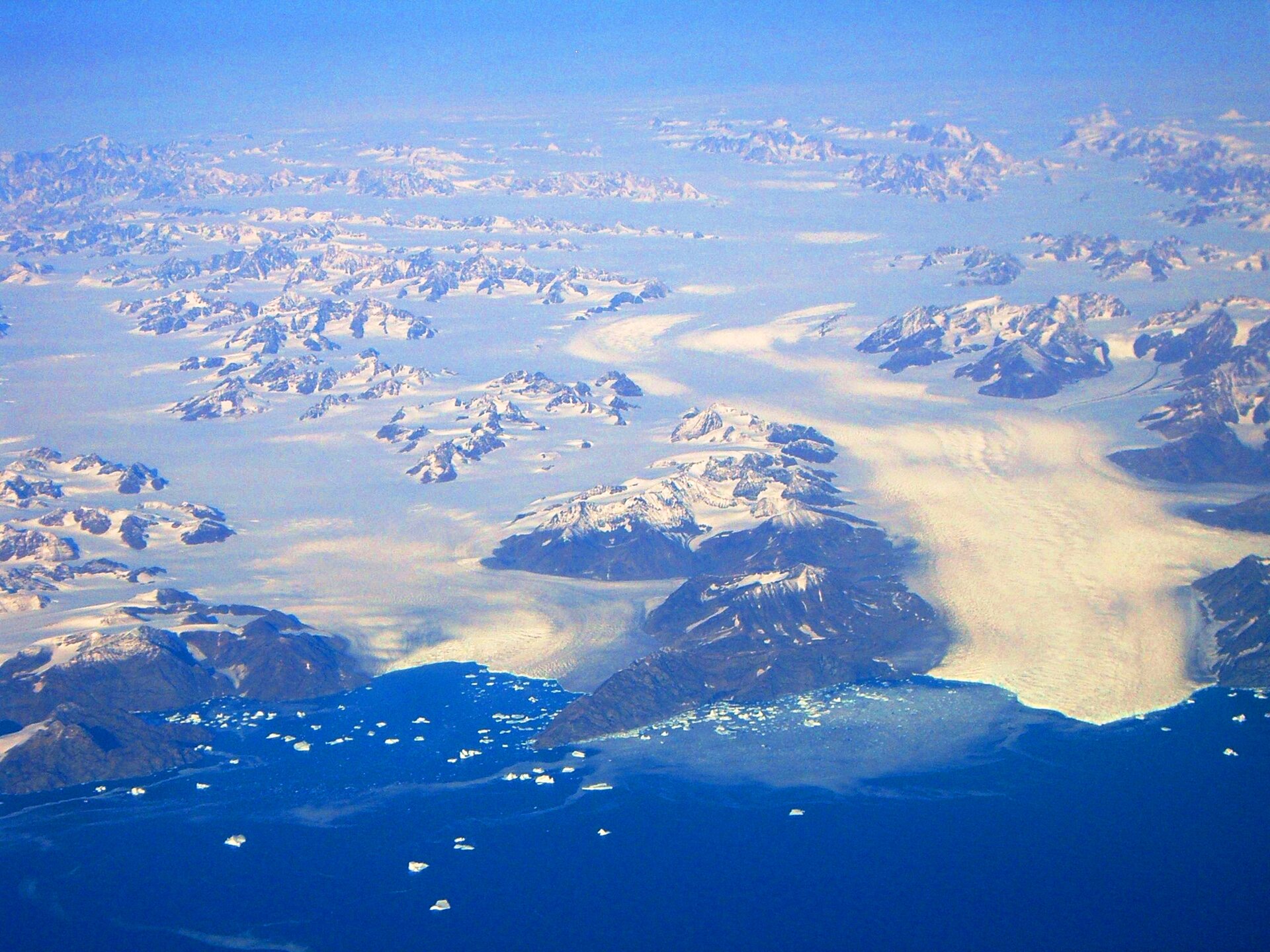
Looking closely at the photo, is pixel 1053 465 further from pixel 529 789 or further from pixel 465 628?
pixel 529 789

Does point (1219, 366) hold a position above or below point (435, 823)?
above

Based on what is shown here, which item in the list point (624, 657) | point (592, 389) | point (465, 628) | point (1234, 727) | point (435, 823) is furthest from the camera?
point (592, 389)

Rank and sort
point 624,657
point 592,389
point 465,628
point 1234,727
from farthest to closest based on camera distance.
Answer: point 592,389, point 465,628, point 624,657, point 1234,727

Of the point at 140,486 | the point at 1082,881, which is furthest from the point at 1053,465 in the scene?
the point at 140,486

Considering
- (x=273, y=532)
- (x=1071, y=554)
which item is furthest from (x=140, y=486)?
(x=1071, y=554)

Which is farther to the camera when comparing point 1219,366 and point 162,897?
point 1219,366

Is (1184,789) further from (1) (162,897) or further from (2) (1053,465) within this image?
(2) (1053,465)
